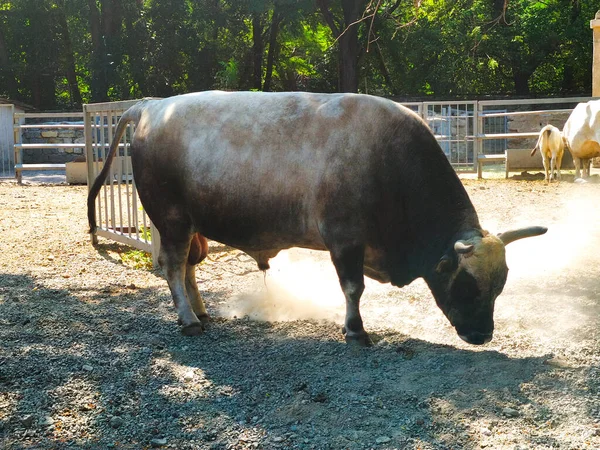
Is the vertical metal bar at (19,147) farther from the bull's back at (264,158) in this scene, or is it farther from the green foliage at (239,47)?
the bull's back at (264,158)

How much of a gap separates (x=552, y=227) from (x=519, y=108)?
15208 millimetres

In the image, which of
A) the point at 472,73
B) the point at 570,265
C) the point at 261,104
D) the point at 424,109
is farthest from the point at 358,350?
the point at 472,73

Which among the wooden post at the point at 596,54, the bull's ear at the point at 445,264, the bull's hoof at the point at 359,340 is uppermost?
the wooden post at the point at 596,54

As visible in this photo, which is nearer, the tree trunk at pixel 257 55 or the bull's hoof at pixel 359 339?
the bull's hoof at pixel 359 339

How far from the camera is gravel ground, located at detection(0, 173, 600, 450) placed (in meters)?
3.80

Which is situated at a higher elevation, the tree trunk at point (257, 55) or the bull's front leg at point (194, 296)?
the tree trunk at point (257, 55)

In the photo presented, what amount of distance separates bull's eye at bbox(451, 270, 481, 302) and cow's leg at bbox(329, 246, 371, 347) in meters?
0.61

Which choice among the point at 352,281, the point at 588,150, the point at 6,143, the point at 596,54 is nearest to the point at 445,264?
the point at 352,281

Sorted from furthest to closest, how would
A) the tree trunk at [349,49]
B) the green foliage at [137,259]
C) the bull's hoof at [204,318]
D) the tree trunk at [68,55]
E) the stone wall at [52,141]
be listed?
the tree trunk at [68,55] < the tree trunk at [349,49] < the stone wall at [52,141] < the green foliage at [137,259] < the bull's hoof at [204,318]

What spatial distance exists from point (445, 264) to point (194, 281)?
6.62 ft

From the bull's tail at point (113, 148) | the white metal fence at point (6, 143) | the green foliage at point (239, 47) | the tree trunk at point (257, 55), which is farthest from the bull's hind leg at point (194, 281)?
the tree trunk at point (257, 55)

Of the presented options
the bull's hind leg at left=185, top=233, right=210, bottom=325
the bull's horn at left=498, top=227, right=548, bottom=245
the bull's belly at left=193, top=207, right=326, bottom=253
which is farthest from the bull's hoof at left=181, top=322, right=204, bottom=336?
the bull's horn at left=498, top=227, right=548, bottom=245

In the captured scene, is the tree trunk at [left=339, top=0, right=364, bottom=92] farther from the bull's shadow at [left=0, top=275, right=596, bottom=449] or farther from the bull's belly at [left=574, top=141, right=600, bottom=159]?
the bull's shadow at [left=0, top=275, right=596, bottom=449]

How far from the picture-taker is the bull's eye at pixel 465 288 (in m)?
4.66
